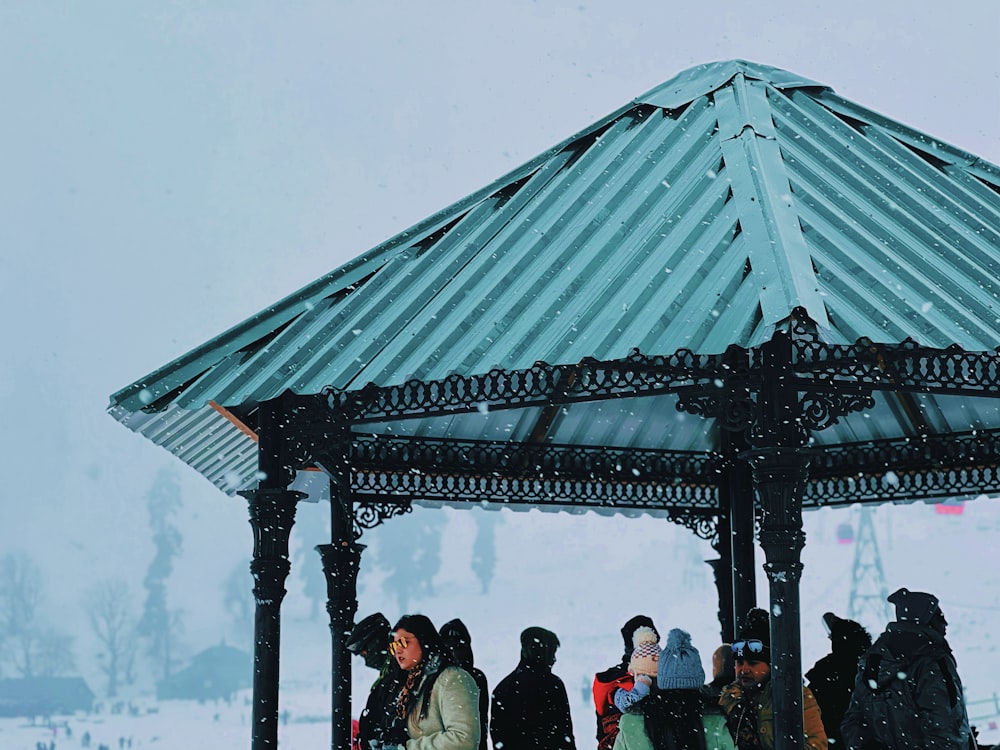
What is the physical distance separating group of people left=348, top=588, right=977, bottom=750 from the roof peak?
4367mm

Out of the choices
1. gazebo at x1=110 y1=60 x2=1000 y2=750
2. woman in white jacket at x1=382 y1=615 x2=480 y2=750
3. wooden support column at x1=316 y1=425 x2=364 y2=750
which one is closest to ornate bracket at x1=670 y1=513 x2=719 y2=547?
gazebo at x1=110 y1=60 x2=1000 y2=750

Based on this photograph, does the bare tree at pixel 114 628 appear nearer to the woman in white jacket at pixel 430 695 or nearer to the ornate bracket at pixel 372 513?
the ornate bracket at pixel 372 513

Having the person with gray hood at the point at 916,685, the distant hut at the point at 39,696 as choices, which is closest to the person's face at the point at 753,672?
the person with gray hood at the point at 916,685

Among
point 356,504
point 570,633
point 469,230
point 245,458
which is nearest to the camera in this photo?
point 469,230

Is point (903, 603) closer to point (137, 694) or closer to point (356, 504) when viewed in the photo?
point (356, 504)

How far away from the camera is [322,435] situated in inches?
382

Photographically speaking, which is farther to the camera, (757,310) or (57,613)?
(57,613)

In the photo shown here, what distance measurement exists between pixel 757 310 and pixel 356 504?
5572mm

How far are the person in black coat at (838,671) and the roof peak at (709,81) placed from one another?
423 centimetres

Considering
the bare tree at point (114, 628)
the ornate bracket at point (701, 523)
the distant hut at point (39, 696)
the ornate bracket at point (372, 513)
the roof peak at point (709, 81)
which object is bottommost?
the ornate bracket at point (372, 513)

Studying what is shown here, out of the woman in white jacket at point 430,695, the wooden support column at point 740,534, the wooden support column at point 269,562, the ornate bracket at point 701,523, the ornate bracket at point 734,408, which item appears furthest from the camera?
the ornate bracket at point 701,523

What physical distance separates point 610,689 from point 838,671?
1683 mm

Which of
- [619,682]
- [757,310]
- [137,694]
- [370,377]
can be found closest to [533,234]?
[370,377]

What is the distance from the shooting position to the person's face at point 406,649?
24.9 feet
